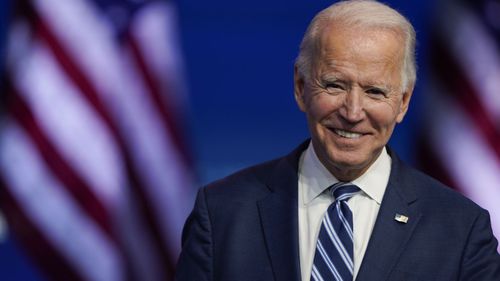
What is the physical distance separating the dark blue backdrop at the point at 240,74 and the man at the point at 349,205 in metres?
1.55

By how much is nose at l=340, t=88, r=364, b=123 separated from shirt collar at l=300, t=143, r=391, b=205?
16cm

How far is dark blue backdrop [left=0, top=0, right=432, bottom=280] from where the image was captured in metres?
3.53

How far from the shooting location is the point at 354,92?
184 centimetres

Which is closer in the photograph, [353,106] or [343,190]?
[353,106]

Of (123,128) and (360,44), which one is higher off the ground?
(360,44)

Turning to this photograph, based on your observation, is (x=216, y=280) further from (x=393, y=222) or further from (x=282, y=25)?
(x=282, y=25)

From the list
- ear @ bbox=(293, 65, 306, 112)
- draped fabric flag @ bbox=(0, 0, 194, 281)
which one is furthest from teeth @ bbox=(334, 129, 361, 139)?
draped fabric flag @ bbox=(0, 0, 194, 281)

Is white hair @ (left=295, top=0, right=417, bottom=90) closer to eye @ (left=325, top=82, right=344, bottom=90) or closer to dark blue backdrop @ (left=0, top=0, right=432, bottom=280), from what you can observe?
eye @ (left=325, top=82, right=344, bottom=90)

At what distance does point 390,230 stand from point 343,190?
0.13 metres

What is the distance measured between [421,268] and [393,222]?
10 centimetres

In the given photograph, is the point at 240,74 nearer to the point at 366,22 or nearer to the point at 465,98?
the point at 465,98

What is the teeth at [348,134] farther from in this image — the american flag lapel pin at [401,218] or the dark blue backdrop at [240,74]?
the dark blue backdrop at [240,74]

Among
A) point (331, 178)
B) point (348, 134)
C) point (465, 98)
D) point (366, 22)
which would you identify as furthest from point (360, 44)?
point (465, 98)

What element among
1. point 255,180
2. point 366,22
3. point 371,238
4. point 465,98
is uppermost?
point 366,22
